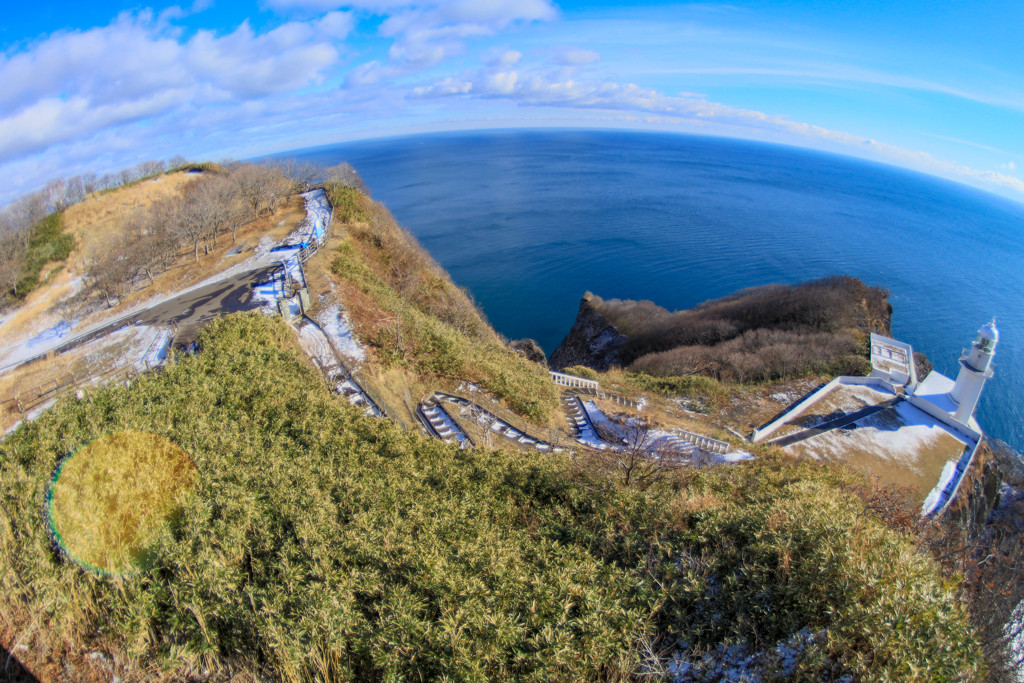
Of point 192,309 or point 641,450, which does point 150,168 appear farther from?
point 641,450

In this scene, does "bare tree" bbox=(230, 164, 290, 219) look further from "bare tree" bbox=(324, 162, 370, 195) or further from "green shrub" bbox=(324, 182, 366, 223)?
"bare tree" bbox=(324, 162, 370, 195)

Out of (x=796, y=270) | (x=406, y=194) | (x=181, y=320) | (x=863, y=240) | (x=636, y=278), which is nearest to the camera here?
(x=181, y=320)

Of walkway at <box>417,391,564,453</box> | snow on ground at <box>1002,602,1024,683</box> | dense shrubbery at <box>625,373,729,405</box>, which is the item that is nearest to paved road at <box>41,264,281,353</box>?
walkway at <box>417,391,564,453</box>

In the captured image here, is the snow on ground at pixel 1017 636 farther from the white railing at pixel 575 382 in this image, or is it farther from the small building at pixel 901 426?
the white railing at pixel 575 382

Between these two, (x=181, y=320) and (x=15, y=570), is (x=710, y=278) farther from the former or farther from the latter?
(x=15, y=570)

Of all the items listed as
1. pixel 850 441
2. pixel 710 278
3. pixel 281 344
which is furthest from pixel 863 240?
pixel 281 344

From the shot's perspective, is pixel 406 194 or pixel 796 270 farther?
pixel 406 194

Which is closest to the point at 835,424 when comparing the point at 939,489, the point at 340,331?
the point at 939,489

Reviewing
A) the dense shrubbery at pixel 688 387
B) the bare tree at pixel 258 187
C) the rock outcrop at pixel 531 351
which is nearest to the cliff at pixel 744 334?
the dense shrubbery at pixel 688 387
